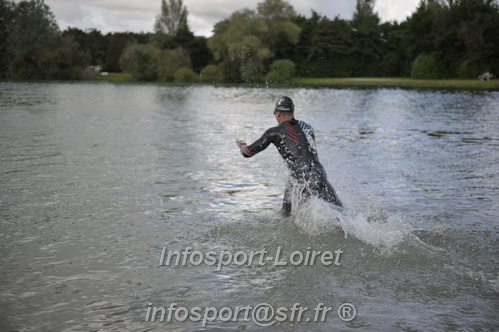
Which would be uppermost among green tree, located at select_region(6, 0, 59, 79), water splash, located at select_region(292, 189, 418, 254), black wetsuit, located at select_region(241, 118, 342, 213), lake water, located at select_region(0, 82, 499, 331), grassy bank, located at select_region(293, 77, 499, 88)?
green tree, located at select_region(6, 0, 59, 79)

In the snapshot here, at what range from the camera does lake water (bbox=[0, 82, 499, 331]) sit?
5820 mm

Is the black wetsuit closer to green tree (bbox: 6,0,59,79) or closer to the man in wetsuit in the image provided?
the man in wetsuit

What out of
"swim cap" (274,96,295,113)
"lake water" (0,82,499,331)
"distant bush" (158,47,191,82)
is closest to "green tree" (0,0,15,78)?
"distant bush" (158,47,191,82)

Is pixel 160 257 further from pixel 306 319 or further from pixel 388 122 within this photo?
pixel 388 122

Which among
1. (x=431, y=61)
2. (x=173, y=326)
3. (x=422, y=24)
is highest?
(x=422, y=24)

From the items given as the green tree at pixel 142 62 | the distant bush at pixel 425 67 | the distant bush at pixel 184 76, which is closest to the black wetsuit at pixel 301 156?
the distant bush at pixel 184 76

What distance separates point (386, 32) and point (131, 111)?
84023mm

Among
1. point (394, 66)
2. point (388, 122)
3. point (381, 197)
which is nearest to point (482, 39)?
point (394, 66)

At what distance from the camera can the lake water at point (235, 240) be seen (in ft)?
19.1

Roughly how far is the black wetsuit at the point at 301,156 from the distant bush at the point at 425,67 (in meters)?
86.0

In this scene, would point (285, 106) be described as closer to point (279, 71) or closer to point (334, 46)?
point (279, 71)

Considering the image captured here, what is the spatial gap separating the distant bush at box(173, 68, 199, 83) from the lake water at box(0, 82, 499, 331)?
7464 cm

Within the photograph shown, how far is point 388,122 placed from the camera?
2888 centimetres

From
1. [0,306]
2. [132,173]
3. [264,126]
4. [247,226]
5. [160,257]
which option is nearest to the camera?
[0,306]
